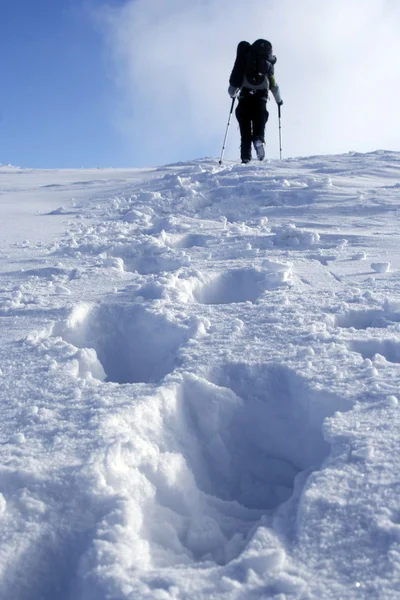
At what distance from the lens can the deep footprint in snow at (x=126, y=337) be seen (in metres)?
3.51

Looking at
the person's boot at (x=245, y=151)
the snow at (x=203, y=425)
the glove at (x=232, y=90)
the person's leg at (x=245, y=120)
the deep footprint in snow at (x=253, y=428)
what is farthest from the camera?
the person's boot at (x=245, y=151)

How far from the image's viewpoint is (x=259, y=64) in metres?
8.81

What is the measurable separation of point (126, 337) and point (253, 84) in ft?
21.8

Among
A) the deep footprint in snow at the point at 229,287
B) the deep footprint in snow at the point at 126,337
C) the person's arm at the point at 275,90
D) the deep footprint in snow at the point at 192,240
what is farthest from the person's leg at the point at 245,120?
the deep footprint in snow at the point at 126,337

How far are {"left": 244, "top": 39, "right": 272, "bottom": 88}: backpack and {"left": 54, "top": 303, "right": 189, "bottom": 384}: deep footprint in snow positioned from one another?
21.0 feet

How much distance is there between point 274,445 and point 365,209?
4.85 meters

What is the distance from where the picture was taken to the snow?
1.81 metres

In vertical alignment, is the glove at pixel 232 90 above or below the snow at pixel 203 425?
above

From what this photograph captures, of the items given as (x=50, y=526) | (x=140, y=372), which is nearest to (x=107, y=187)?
(x=140, y=372)

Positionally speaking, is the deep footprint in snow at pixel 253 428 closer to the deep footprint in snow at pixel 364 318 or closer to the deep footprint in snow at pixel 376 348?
the deep footprint in snow at pixel 376 348

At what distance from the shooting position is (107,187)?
416 inches

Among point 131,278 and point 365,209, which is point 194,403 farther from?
point 365,209

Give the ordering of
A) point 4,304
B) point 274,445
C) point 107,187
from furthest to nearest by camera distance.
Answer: point 107,187 < point 4,304 < point 274,445

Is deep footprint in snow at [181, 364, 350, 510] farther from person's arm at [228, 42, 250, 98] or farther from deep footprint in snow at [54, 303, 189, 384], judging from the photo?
person's arm at [228, 42, 250, 98]
